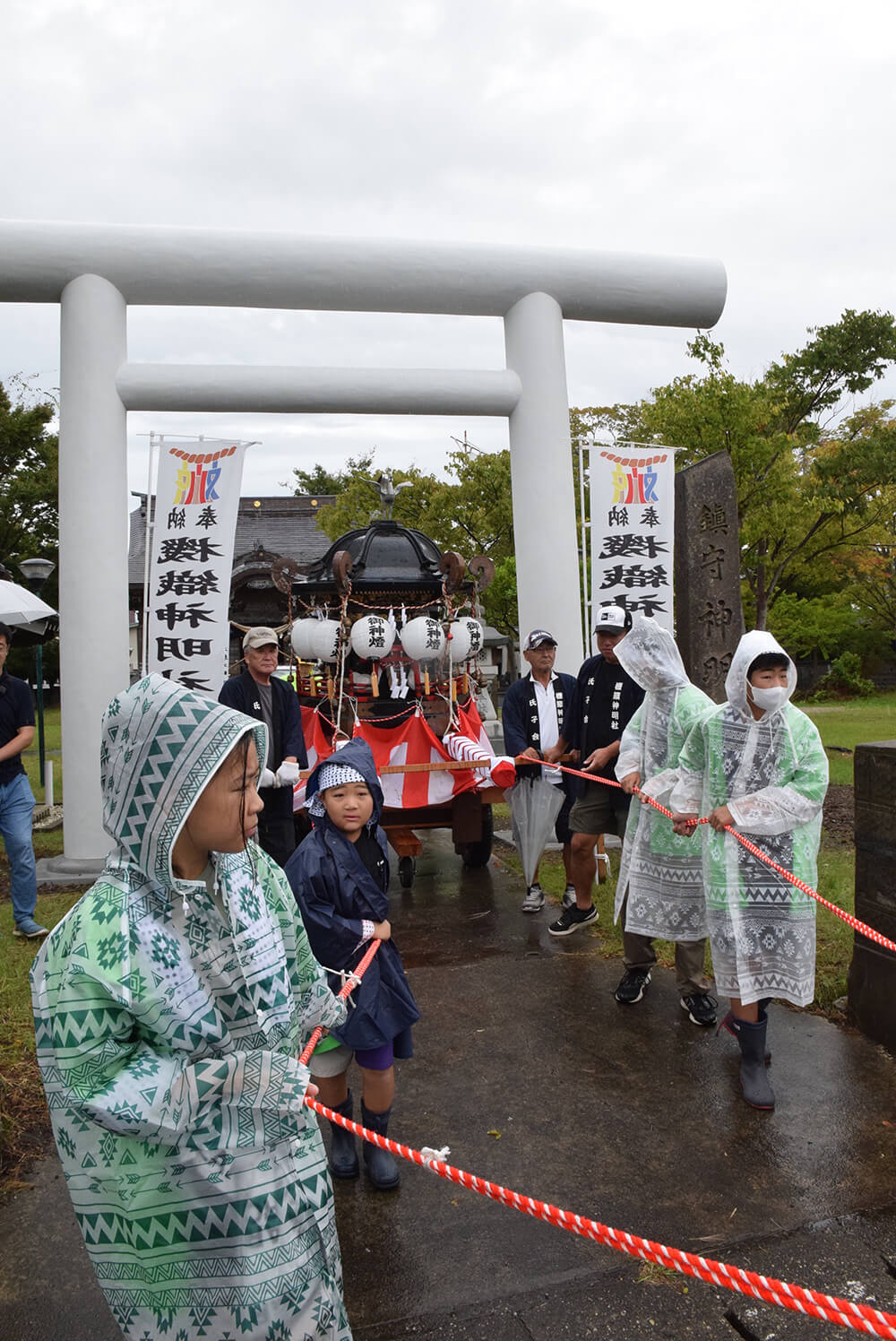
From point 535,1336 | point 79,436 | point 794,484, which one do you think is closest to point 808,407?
point 794,484

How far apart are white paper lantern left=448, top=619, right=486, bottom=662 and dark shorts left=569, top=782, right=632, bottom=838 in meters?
1.94

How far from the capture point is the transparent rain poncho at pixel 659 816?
4.26m

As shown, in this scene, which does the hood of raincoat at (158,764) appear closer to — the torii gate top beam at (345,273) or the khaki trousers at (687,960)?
the khaki trousers at (687,960)

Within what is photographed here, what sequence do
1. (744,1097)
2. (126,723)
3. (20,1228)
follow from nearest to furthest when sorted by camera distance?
(126,723) → (20,1228) → (744,1097)

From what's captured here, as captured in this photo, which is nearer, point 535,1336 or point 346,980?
point 535,1336

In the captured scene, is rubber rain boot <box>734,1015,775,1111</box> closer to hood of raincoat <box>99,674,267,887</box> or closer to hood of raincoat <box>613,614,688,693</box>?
hood of raincoat <box>613,614,688,693</box>

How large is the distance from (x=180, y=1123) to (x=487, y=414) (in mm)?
7094

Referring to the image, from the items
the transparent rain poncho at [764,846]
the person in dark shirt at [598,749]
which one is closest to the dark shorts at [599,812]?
the person in dark shirt at [598,749]

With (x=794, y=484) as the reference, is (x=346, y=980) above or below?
below

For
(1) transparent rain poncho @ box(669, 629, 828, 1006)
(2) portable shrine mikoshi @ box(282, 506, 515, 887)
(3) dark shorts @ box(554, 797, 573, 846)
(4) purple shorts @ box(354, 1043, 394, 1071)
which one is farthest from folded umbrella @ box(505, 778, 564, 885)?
(4) purple shorts @ box(354, 1043, 394, 1071)

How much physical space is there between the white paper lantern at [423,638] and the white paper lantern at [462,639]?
0.32 feet

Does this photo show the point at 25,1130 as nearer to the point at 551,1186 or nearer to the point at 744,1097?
the point at 551,1186

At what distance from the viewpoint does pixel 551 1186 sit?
2.97 metres

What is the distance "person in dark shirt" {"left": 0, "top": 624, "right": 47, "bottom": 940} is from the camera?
544cm
